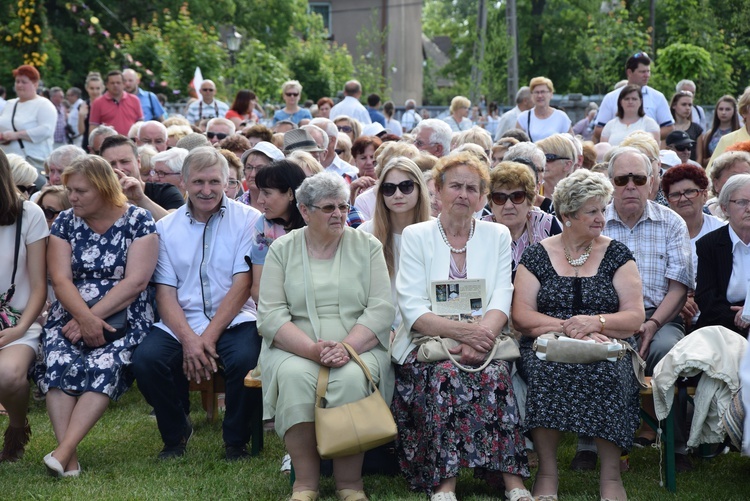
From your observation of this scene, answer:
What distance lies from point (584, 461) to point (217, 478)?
206cm

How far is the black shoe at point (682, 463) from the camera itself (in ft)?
18.3

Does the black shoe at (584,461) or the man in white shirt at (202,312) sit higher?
the man in white shirt at (202,312)

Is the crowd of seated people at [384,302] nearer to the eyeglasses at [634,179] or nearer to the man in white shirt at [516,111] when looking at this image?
the eyeglasses at [634,179]

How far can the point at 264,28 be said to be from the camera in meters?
39.1

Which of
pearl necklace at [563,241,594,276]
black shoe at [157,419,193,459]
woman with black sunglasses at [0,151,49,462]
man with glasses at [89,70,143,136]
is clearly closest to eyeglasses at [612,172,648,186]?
pearl necklace at [563,241,594,276]

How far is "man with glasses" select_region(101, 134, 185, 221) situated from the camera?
22.9 feet

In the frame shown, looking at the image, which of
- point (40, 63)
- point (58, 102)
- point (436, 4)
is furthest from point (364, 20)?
point (436, 4)

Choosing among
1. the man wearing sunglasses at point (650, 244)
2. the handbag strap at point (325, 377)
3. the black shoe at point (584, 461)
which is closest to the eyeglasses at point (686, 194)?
the man wearing sunglasses at point (650, 244)

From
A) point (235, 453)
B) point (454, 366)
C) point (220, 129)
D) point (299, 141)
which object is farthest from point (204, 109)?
point (454, 366)

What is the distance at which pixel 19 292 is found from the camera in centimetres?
595

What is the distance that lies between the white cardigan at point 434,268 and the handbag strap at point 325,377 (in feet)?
1.08

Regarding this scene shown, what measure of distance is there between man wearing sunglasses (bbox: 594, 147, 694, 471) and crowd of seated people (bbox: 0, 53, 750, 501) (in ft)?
0.04

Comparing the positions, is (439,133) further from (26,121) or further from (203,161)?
(26,121)

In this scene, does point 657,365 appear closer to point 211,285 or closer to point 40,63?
point 211,285
